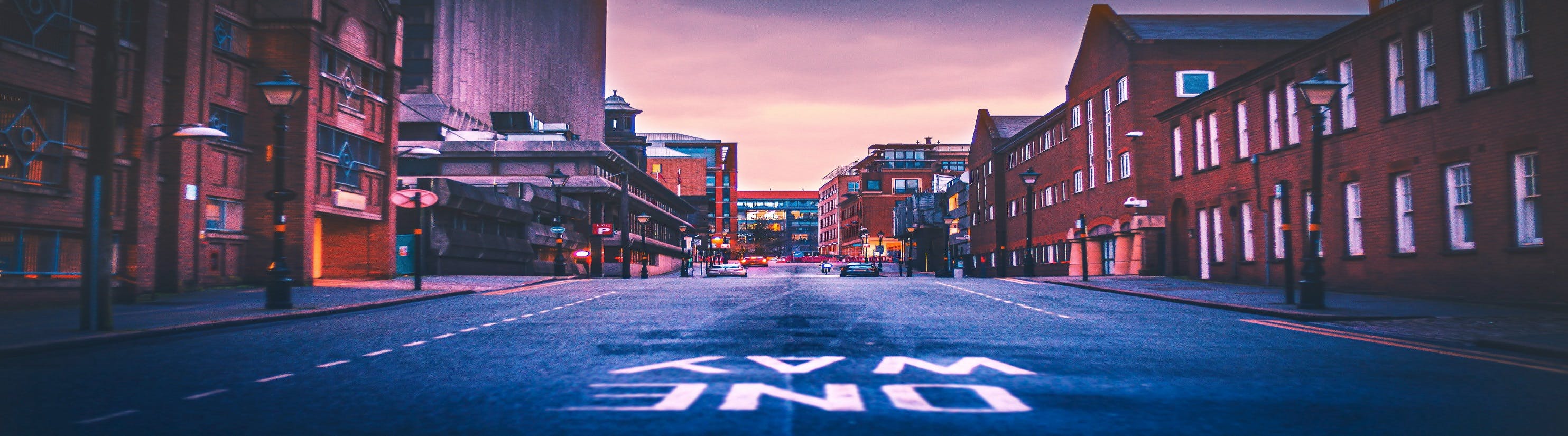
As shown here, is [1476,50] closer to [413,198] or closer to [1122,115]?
[1122,115]

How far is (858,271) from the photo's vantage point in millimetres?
57781

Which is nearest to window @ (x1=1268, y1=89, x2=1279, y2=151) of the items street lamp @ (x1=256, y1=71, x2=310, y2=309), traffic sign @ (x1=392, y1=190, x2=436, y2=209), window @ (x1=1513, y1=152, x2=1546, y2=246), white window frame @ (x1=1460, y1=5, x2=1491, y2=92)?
white window frame @ (x1=1460, y1=5, x2=1491, y2=92)

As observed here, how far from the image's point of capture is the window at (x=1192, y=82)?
42094mm

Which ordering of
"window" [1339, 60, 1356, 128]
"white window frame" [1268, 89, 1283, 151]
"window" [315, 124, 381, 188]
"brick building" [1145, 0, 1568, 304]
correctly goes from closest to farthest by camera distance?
"brick building" [1145, 0, 1568, 304] → "window" [1339, 60, 1356, 128] → "white window frame" [1268, 89, 1283, 151] → "window" [315, 124, 381, 188]

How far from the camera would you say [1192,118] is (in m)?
35.3

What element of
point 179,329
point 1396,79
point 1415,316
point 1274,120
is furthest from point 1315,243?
point 179,329

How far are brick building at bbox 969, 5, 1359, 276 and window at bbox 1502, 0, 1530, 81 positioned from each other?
1646 cm

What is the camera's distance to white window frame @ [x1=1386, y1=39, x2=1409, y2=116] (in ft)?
74.1

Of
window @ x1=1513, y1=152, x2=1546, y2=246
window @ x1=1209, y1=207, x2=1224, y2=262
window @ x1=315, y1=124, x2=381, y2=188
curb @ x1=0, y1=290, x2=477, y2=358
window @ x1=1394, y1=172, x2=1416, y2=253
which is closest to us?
curb @ x1=0, y1=290, x2=477, y2=358

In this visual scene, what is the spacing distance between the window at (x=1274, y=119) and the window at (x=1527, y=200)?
398 inches

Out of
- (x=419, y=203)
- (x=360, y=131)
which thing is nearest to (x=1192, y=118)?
(x=419, y=203)

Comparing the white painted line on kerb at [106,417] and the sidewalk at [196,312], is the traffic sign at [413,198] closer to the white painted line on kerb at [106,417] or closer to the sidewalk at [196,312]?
the sidewalk at [196,312]

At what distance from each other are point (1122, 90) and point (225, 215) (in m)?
33.6

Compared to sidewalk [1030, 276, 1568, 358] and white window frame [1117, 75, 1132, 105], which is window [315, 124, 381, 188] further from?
white window frame [1117, 75, 1132, 105]
